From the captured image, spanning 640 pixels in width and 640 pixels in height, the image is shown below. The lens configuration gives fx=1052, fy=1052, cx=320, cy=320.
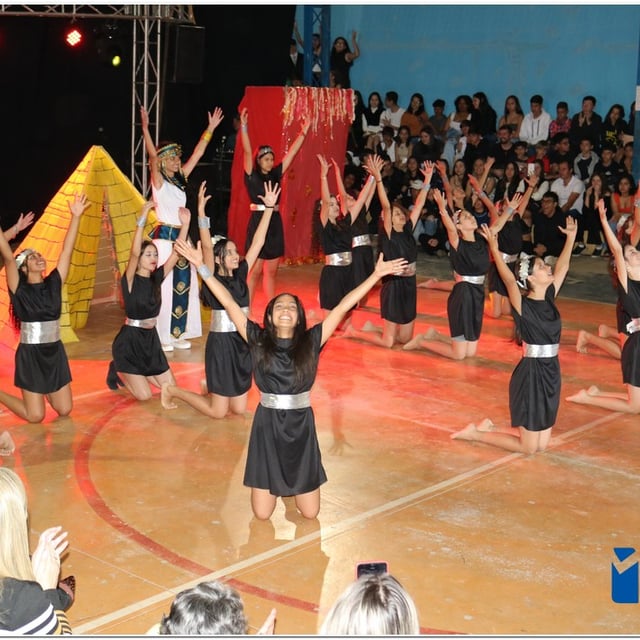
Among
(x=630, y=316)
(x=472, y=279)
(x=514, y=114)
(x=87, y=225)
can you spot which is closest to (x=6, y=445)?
(x=87, y=225)

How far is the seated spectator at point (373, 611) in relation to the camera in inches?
101

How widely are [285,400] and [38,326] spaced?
7.33 ft

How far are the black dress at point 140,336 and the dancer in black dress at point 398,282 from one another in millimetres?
2254

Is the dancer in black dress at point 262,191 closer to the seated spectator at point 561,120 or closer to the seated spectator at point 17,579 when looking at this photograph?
the seated spectator at point 561,120

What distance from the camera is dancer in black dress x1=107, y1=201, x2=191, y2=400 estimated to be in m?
7.44

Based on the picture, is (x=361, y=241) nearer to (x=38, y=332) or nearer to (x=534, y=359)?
(x=534, y=359)

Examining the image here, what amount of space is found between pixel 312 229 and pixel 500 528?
26.4 ft

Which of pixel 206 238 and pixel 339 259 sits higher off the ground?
pixel 206 238

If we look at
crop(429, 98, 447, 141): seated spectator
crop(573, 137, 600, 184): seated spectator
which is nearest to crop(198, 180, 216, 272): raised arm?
crop(573, 137, 600, 184): seated spectator

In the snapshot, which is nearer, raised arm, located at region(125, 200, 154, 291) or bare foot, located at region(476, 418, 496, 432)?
bare foot, located at region(476, 418, 496, 432)

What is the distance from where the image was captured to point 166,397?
7.38 m

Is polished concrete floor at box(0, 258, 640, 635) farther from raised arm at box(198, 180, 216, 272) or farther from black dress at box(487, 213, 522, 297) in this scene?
black dress at box(487, 213, 522, 297)

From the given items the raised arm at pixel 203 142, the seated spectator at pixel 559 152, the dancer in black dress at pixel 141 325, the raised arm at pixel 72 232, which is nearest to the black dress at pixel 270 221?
the raised arm at pixel 203 142

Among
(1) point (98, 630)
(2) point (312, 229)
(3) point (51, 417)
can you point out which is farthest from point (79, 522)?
(2) point (312, 229)
